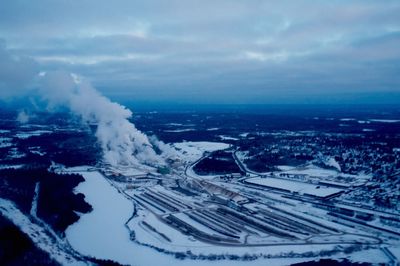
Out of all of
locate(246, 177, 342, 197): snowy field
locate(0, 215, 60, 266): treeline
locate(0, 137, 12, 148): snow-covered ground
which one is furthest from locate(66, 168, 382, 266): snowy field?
locate(0, 137, 12, 148): snow-covered ground

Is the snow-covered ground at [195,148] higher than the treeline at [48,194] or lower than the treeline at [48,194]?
higher

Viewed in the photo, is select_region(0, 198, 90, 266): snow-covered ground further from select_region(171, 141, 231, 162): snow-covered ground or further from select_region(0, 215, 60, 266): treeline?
select_region(171, 141, 231, 162): snow-covered ground

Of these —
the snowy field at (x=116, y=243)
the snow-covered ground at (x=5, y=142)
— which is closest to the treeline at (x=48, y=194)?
the snowy field at (x=116, y=243)

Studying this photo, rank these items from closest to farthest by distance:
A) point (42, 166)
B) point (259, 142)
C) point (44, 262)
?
1. point (44, 262)
2. point (42, 166)
3. point (259, 142)

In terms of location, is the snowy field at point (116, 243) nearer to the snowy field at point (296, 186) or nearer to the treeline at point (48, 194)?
the treeline at point (48, 194)

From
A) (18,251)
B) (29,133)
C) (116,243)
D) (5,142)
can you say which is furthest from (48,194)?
(29,133)

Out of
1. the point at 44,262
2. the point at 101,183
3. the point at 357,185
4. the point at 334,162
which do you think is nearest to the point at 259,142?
the point at 334,162

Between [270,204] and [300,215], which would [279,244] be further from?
[270,204]

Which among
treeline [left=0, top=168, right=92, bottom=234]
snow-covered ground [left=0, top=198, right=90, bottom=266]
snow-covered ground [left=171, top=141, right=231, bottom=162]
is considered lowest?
snow-covered ground [left=0, top=198, right=90, bottom=266]
